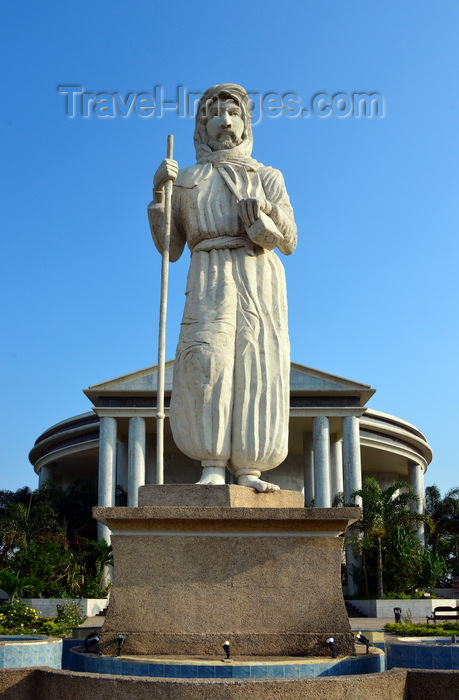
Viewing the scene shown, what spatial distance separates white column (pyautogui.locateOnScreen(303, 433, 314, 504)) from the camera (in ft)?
119

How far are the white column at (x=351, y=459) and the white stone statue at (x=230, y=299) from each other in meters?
25.7

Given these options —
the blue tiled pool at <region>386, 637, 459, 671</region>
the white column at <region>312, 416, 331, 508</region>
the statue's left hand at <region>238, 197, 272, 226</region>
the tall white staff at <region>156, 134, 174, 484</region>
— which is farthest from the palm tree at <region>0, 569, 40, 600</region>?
the blue tiled pool at <region>386, 637, 459, 671</region>

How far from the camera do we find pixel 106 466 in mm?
32344

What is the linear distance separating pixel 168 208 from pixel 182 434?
2.04 m

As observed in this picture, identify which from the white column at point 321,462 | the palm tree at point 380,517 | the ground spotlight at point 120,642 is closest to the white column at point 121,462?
the white column at point 321,462

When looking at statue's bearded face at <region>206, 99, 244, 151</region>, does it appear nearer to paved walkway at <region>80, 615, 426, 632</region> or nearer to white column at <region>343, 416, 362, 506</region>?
paved walkway at <region>80, 615, 426, 632</region>

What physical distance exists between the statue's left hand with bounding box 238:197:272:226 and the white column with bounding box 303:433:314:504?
1159 inches

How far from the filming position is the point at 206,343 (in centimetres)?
617

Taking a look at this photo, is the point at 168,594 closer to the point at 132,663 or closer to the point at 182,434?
the point at 132,663

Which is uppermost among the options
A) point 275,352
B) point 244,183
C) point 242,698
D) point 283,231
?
point 244,183

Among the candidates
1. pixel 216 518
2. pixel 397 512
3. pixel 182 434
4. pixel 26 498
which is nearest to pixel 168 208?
pixel 182 434

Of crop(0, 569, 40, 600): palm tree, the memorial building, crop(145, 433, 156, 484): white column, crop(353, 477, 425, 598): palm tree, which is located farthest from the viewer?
crop(145, 433, 156, 484): white column

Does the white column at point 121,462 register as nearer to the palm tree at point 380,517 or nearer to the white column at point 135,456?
the white column at point 135,456

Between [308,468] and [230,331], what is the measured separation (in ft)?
104
